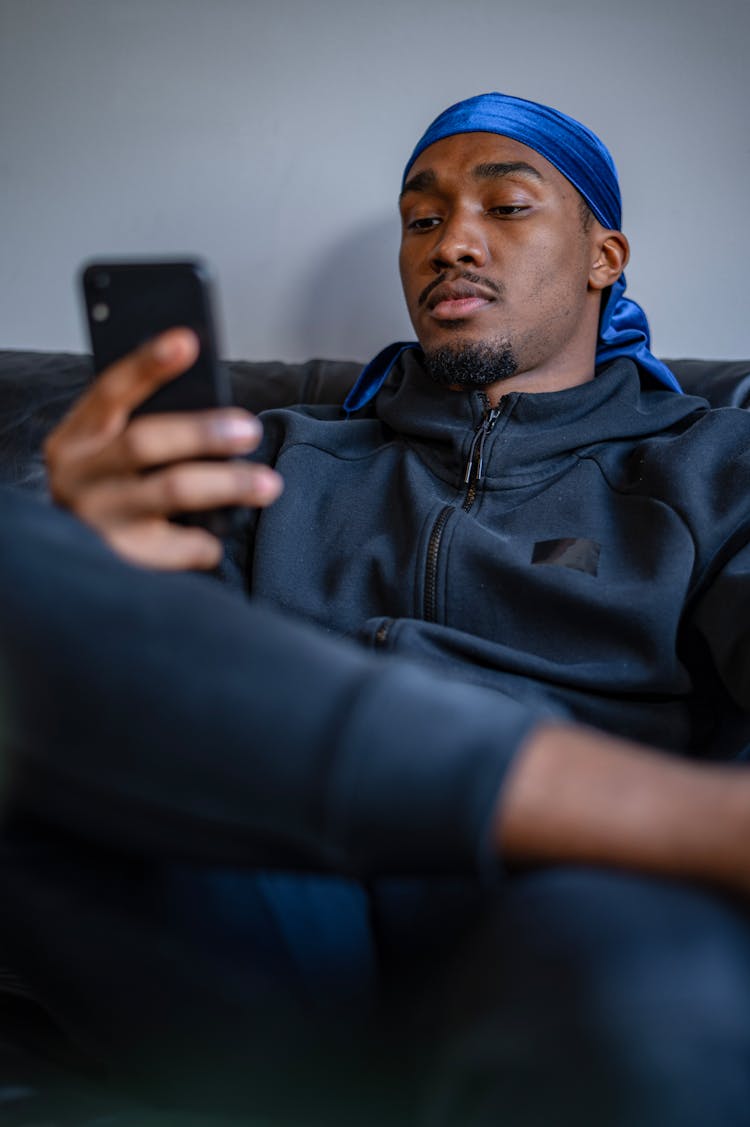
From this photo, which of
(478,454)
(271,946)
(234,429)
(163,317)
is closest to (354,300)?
(478,454)

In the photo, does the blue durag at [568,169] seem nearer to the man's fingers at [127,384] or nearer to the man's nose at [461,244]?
the man's nose at [461,244]

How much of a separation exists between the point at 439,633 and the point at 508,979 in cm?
60

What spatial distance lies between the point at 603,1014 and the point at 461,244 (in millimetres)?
1108

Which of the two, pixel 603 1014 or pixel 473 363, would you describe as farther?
pixel 473 363

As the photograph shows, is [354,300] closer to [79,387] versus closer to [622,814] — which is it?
[79,387]

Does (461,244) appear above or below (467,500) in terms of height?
above

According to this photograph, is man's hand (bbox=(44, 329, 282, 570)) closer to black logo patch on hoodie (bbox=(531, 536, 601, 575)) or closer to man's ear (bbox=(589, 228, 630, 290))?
black logo patch on hoodie (bbox=(531, 536, 601, 575))

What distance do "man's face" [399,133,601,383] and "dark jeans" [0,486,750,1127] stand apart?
2.81ft

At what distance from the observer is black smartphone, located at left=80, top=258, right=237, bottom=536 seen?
0.82m

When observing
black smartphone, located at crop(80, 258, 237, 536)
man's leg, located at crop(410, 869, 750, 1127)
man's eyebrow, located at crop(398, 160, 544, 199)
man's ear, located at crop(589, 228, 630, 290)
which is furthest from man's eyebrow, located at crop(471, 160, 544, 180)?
man's leg, located at crop(410, 869, 750, 1127)

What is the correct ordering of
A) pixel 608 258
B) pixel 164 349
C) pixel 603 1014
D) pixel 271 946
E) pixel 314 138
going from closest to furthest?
pixel 603 1014 → pixel 271 946 → pixel 164 349 → pixel 608 258 → pixel 314 138

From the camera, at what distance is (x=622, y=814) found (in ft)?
1.71

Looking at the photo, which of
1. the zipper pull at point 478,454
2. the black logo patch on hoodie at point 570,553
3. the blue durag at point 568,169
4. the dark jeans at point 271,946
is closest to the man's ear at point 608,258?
the blue durag at point 568,169

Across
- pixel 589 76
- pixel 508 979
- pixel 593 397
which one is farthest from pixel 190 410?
pixel 589 76
